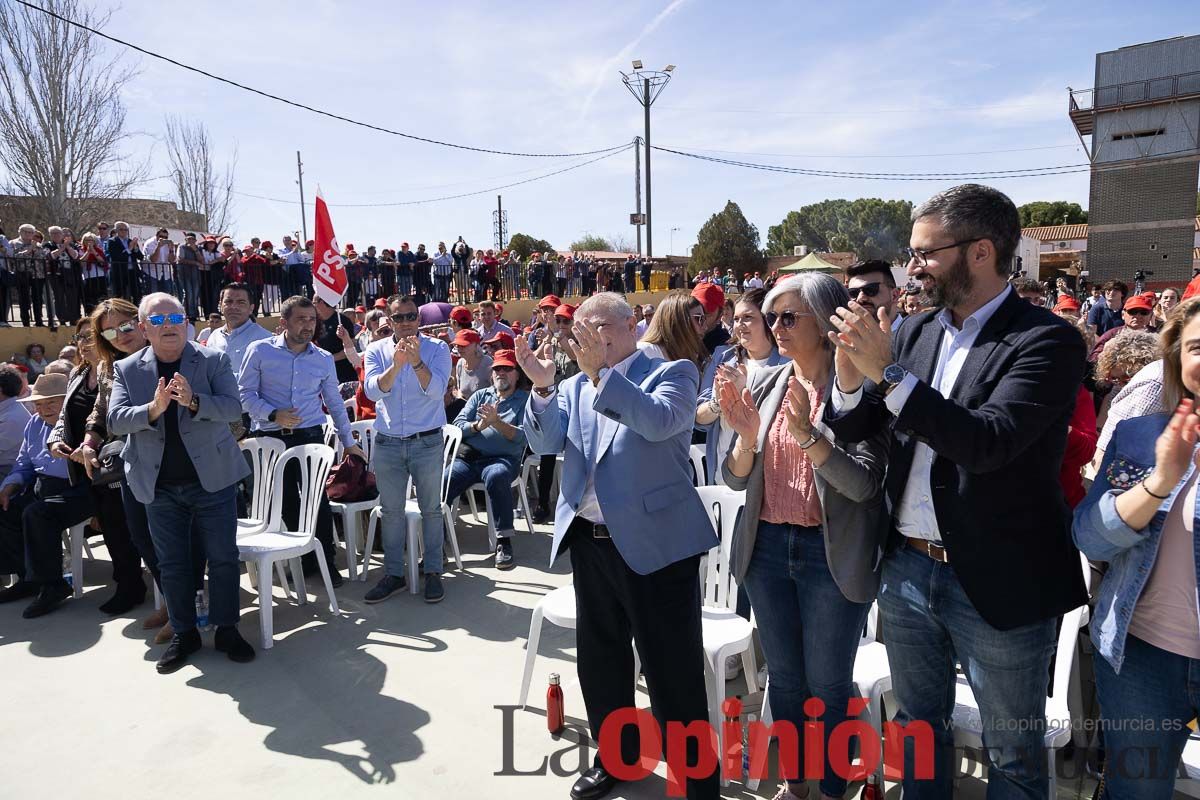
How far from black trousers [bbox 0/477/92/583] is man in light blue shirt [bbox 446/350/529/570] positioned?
2.47 meters

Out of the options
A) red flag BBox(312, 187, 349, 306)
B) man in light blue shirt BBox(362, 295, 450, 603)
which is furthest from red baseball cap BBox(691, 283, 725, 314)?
red flag BBox(312, 187, 349, 306)

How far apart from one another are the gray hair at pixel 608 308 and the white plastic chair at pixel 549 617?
1171mm

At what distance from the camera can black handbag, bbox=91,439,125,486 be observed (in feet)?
14.1

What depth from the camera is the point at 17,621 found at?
181 inches

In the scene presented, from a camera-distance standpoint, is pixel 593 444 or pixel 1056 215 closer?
pixel 593 444

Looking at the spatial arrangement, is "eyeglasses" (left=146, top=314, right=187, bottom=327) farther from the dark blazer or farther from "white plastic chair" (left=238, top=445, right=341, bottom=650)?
the dark blazer

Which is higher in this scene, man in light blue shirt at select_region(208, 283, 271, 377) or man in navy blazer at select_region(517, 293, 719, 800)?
man in light blue shirt at select_region(208, 283, 271, 377)

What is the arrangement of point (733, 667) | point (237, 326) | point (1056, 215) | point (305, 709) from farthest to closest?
point (1056, 215) → point (237, 326) → point (733, 667) → point (305, 709)

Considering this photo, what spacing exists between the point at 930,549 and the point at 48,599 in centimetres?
526

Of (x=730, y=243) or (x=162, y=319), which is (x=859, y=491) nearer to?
(x=162, y=319)

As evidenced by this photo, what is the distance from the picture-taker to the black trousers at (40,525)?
4785 millimetres

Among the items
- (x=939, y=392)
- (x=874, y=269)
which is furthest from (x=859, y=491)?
(x=874, y=269)

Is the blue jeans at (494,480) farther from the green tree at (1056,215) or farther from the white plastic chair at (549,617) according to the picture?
the green tree at (1056,215)

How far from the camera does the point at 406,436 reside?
4.64 metres
